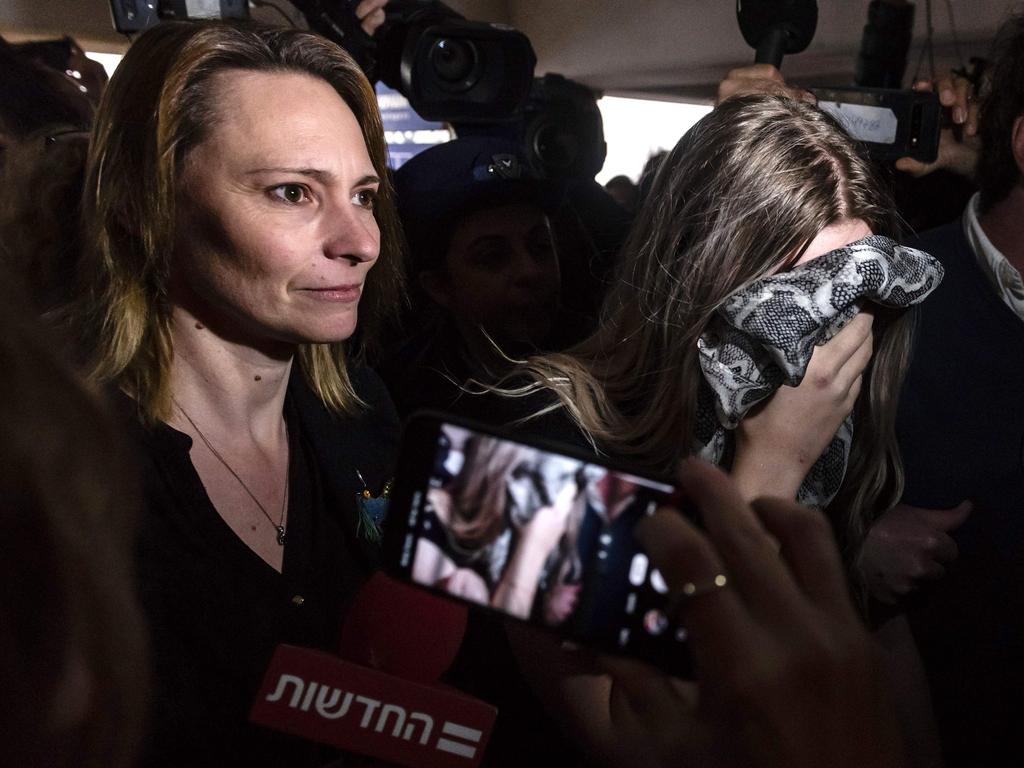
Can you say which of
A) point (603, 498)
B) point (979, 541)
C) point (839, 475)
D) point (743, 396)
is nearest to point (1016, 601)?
point (979, 541)

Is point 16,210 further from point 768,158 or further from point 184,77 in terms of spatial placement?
point 768,158

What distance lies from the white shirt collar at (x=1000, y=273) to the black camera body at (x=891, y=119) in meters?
0.21

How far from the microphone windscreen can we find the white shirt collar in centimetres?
110

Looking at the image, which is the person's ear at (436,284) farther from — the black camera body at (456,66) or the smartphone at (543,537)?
the smartphone at (543,537)

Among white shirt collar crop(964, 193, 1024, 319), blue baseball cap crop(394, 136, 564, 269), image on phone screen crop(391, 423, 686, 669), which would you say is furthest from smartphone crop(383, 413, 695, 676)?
blue baseball cap crop(394, 136, 564, 269)

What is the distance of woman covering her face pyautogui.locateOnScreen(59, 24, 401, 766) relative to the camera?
3.63ft

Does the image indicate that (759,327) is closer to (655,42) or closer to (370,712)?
(370,712)

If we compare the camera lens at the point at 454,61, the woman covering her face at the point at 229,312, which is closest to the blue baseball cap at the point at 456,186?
the camera lens at the point at 454,61

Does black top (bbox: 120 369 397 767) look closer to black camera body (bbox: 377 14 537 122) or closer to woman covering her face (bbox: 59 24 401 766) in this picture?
woman covering her face (bbox: 59 24 401 766)

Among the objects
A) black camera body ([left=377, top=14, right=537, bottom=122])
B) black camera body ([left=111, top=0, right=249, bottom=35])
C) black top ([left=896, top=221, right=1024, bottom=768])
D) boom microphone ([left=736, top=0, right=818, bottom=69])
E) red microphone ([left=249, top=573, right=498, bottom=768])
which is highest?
black camera body ([left=111, top=0, right=249, bottom=35])

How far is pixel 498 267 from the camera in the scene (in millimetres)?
1942

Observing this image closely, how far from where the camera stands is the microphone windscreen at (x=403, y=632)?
729 mm

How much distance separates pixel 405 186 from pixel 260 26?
0.61m

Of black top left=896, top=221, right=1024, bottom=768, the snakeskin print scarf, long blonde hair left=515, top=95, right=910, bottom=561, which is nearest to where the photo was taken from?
the snakeskin print scarf
